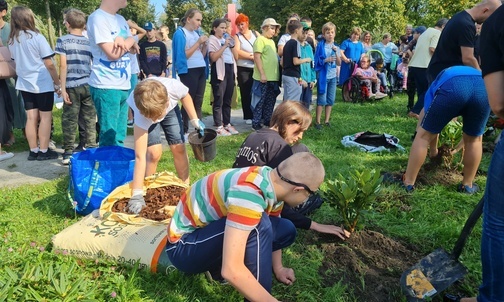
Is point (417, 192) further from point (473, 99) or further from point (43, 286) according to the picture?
point (43, 286)

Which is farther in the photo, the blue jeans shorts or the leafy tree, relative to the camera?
the leafy tree

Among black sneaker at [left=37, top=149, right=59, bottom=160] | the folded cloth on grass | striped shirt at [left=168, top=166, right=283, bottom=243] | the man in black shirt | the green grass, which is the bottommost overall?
black sneaker at [left=37, top=149, right=59, bottom=160]

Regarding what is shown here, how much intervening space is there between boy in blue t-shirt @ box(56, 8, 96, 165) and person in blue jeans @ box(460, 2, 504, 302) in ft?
13.5

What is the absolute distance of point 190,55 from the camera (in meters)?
5.55

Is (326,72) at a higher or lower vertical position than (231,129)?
higher

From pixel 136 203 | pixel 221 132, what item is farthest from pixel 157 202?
pixel 221 132

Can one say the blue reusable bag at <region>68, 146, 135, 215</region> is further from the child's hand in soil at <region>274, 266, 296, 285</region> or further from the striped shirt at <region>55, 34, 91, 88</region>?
the child's hand in soil at <region>274, 266, 296, 285</region>

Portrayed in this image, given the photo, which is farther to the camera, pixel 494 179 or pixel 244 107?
pixel 244 107

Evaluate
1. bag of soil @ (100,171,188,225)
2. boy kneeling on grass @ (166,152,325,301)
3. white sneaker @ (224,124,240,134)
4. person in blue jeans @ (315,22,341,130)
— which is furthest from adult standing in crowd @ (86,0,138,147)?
person in blue jeans @ (315,22,341,130)

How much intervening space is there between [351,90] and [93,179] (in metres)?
7.26

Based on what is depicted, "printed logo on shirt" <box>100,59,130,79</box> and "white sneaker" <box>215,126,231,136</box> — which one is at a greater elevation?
"printed logo on shirt" <box>100,59,130,79</box>

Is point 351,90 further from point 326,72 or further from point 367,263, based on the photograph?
point 367,263

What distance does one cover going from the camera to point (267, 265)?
196cm

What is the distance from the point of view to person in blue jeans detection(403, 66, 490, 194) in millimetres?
3234
